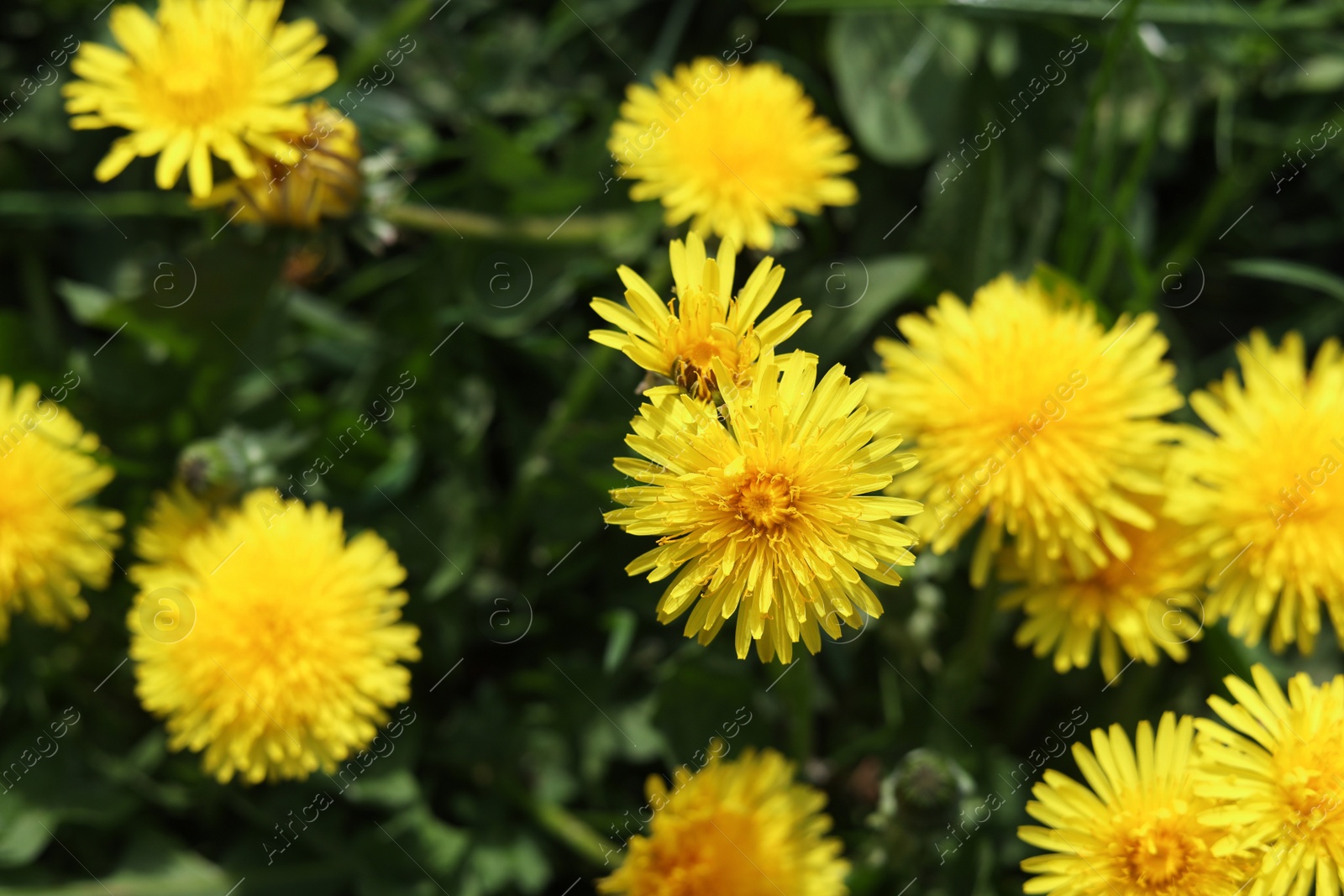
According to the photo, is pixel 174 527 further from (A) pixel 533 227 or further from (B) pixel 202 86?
(A) pixel 533 227

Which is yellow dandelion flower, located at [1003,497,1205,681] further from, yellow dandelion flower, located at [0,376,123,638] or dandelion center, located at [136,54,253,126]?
yellow dandelion flower, located at [0,376,123,638]

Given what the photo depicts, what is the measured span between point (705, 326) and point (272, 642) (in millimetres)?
1314

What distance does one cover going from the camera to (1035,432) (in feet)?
7.45

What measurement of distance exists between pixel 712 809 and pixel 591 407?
1.13 metres

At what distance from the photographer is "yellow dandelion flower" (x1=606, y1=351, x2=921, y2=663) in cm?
177

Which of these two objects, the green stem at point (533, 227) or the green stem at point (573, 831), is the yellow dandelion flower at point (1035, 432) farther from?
the green stem at point (573, 831)

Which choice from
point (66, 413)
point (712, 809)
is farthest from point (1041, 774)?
point (66, 413)

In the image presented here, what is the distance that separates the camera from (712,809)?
A: 2.47 m

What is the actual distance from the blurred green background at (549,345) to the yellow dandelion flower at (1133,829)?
1.27ft

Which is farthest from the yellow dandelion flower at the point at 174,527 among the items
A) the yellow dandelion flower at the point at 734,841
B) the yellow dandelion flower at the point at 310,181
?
the yellow dandelion flower at the point at 734,841

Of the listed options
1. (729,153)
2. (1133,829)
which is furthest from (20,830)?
(1133,829)

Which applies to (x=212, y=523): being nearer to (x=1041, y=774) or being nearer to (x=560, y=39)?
(x=560, y=39)

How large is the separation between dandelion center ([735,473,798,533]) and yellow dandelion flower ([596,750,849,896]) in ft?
3.00

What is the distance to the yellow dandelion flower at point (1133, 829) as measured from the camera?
2.04 meters
